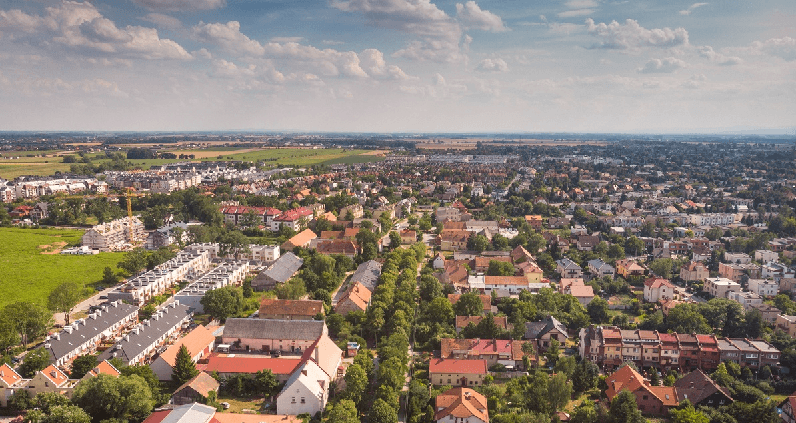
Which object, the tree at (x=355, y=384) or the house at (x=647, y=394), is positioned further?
the house at (x=647, y=394)

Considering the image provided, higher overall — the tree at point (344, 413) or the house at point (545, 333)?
the tree at point (344, 413)

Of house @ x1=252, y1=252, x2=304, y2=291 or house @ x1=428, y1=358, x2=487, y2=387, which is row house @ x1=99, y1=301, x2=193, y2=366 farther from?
house @ x1=428, y1=358, x2=487, y2=387

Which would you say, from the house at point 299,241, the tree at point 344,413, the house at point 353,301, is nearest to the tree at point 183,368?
the tree at point 344,413

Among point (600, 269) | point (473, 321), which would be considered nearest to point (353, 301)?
point (473, 321)

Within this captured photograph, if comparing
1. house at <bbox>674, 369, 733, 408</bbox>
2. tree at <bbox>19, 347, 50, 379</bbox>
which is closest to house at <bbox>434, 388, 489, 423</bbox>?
house at <bbox>674, 369, 733, 408</bbox>

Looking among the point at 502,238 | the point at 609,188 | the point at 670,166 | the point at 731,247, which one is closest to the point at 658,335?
the point at 502,238

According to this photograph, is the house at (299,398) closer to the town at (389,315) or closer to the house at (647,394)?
the town at (389,315)
